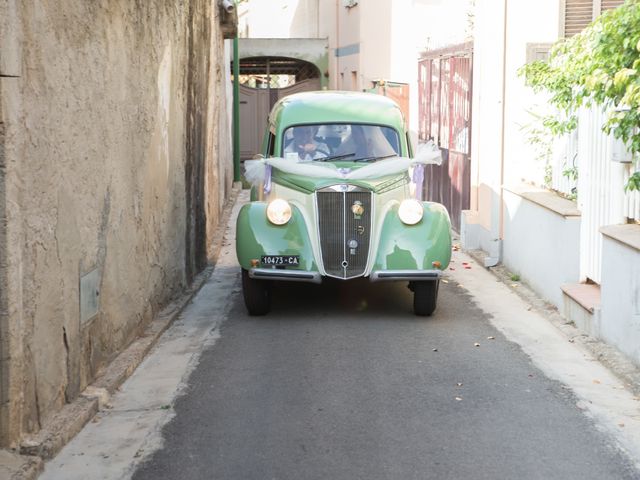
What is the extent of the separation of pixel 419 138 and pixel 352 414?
13212mm

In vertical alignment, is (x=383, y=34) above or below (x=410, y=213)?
above

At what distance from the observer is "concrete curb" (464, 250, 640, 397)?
7383 millimetres

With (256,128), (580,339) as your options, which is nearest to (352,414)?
(580,339)

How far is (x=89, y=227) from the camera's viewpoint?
23.2 ft

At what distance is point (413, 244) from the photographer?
9.73 metres

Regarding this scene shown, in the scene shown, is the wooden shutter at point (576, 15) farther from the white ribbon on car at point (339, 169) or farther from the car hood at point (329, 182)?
the car hood at point (329, 182)

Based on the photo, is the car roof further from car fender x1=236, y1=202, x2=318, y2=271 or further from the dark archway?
the dark archway

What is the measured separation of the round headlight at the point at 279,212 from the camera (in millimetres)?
9836

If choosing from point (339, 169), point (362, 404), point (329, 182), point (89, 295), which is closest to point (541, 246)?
point (339, 169)

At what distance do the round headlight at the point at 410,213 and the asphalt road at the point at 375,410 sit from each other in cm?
96

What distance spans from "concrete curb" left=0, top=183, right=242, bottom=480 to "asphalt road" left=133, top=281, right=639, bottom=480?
20.0 inches

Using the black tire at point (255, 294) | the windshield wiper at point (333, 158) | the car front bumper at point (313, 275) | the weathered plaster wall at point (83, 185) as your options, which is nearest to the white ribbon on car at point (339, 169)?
the windshield wiper at point (333, 158)

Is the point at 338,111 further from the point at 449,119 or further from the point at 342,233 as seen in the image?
the point at 449,119

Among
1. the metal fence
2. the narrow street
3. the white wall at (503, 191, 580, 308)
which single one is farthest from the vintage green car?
the metal fence
